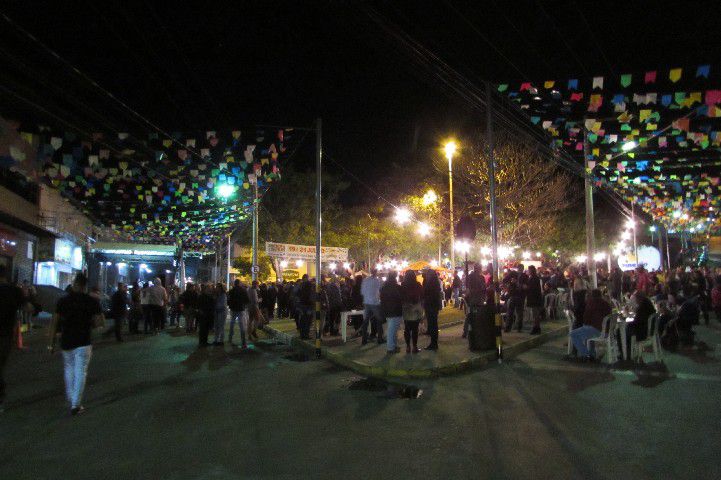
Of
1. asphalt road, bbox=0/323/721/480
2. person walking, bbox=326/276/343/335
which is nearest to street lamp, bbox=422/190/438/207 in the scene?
person walking, bbox=326/276/343/335

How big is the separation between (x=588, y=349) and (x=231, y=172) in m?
12.5

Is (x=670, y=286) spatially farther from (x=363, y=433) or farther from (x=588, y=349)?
(x=363, y=433)

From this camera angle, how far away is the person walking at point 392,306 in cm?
1141

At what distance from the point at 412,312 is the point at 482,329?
1478 millimetres

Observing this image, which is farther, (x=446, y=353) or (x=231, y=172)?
(x=231, y=172)

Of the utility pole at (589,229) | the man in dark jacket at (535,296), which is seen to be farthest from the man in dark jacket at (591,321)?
the utility pole at (589,229)

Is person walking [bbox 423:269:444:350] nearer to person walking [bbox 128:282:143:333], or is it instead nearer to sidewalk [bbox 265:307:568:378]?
sidewalk [bbox 265:307:568:378]

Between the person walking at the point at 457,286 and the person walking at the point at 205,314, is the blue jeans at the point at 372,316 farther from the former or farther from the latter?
the person walking at the point at 457,286

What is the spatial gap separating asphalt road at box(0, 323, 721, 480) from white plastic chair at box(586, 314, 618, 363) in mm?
685

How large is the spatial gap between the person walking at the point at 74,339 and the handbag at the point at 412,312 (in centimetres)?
608

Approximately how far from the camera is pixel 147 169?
53.7 feet

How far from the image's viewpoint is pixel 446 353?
11.2m

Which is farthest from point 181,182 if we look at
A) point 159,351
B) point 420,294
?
→ point 420,294

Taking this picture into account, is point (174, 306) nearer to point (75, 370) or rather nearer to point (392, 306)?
point (392, 306)
